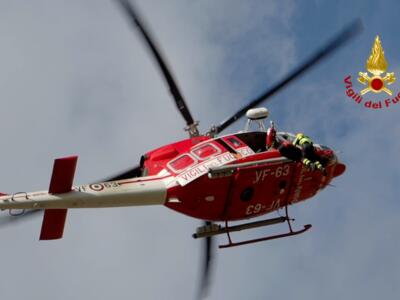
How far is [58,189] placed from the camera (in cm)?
2147

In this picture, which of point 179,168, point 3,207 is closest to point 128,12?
point 179,168

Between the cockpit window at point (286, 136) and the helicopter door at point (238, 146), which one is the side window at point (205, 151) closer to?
the helicopter door at point (238, 146)

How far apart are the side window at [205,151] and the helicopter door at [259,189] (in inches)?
32.5

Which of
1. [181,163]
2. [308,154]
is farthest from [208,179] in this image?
[308,154]

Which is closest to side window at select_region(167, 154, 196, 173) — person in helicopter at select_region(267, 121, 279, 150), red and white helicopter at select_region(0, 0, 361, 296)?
red and white helicopter at select_region(0, 0, 361, 296)

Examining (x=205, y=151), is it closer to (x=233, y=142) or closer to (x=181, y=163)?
(x=181, y=163)

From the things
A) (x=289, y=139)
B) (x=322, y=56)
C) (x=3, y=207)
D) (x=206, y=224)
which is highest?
(x=322, y=56)

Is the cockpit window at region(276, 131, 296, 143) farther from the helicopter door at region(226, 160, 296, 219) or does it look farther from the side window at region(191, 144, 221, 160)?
the side window at region(191, 144, 221, 160)

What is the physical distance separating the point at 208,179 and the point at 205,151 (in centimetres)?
87

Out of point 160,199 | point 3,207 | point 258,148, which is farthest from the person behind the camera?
point 258,148

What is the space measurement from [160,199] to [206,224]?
97.1 inches

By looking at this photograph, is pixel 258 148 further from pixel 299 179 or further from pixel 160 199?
pixel 160 199

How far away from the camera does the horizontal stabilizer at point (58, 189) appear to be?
69.2 ft

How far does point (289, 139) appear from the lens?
2439cm
